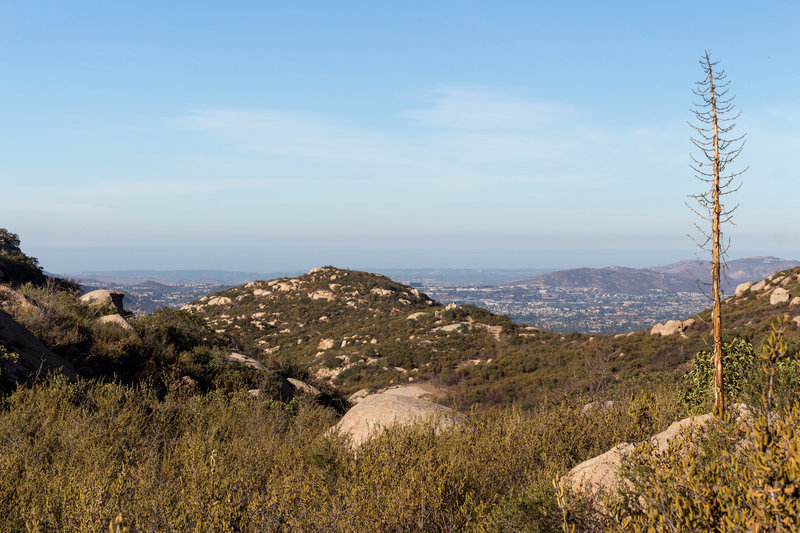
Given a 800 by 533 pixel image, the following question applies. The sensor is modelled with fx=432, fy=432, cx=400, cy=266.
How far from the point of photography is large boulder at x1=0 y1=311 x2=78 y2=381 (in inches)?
389

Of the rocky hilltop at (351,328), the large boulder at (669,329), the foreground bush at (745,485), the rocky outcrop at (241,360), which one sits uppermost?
the foreground bush at (745,485)

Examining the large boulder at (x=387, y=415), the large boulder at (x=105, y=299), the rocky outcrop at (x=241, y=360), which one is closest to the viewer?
the large boulder at (x=387, y=415)

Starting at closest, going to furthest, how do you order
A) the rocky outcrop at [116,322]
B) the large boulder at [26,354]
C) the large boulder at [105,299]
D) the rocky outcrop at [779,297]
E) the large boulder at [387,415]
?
the large boulder at [26,354] < the large boulder at [387,415] < the rocky outcrop at [116,322] < the large boulder at [105,299] < the rocky outcrop at [779,297]

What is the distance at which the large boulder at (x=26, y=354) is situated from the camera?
9.88 meters

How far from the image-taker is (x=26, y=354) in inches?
423

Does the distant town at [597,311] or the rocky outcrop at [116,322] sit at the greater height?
the rocky outcrop at [116,322]

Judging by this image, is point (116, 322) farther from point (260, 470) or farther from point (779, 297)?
point (779, 297)

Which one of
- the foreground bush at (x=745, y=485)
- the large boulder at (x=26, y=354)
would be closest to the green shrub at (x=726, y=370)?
the foreground bush at (x=745, y=485)

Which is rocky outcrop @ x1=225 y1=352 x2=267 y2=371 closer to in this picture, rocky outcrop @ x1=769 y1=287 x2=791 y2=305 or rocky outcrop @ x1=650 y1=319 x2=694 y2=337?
rocky outcrop @ x1=650 y1=319 x2=694 y2=337

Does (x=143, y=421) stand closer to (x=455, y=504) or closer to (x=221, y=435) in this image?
(x=221, y=435)

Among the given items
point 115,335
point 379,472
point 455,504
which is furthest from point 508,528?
point 115,335

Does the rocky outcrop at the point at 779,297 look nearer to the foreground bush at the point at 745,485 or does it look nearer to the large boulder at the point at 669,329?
the large boulder at the point at 669,329

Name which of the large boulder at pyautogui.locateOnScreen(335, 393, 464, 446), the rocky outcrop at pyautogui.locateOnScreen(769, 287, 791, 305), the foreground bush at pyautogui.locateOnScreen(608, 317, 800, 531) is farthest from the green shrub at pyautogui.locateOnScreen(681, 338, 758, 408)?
the rocky outcrop at pyautogui.locateOnScreen(769, 287, 791, 305)

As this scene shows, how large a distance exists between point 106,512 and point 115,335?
41.0 ft
